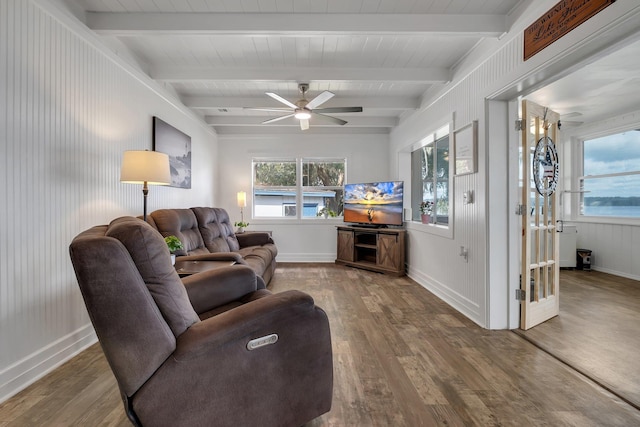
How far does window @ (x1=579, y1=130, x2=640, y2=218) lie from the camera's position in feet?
15.4

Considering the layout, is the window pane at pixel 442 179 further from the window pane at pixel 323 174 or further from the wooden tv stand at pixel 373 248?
the window pane at pixel 323 174

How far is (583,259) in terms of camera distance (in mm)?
5168

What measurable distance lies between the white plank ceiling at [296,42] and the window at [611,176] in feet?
11.5

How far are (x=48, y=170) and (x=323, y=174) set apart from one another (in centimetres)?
442

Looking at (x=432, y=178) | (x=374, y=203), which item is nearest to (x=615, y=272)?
(x=432, y=178)

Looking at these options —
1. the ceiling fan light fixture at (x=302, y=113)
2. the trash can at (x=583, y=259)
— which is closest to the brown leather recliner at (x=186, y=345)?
the ceiling fan light fixture at (x=302, y=113)

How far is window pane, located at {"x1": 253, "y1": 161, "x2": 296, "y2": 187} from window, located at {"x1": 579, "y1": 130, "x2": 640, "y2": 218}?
526 centimetres

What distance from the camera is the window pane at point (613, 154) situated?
470 centimetres

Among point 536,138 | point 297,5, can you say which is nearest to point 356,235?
point 536,138

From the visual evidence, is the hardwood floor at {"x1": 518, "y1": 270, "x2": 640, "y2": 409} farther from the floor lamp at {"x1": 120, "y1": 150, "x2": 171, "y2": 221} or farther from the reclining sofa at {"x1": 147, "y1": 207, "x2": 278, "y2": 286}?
the floor lamp at {"x1": 120, "y1": 150, "x2": 171, "y2": 221}

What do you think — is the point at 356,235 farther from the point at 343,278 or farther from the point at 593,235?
the point at 593,235

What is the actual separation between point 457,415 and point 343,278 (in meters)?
3.00

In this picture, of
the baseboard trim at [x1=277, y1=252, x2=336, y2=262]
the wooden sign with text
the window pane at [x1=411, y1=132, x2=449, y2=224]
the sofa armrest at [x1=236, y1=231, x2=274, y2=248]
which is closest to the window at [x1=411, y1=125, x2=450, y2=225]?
the window pane at [x1=411, y1=132, x2=449, y2=224]

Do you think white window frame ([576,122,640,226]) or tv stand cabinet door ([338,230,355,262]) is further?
tv stand cabinet door ([338,230,355,262])
